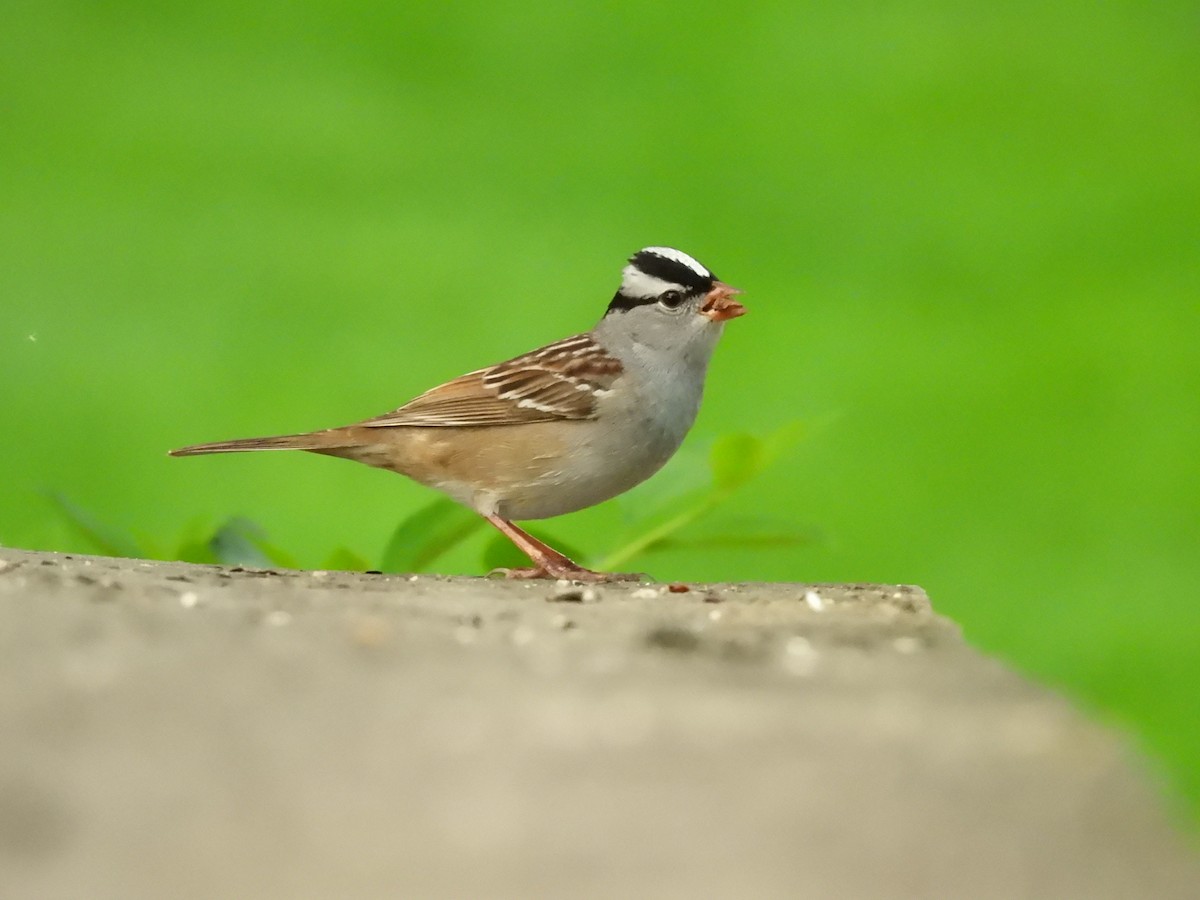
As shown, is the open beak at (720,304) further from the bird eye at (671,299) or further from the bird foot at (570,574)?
the bird foot at (570,574)

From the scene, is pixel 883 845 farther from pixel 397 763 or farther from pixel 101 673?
pixel 101 673

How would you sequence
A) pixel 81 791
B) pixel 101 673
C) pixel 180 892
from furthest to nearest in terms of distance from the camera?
pixel 101 673
pixel 81 791
pixel 180 892

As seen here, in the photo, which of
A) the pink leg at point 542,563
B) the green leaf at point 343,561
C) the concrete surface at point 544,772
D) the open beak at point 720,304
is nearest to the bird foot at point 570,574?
the pink leg at point 542,563

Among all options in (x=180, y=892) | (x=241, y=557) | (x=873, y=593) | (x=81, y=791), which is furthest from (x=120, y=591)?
(x=873, y=593)

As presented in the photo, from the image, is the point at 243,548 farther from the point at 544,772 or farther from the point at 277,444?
the point at 544,772

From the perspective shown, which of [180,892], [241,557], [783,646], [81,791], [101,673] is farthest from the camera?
[241,557]

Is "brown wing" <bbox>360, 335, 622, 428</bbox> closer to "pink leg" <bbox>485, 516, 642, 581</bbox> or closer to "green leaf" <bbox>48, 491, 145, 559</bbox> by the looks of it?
"pink leg" <bbox>485, 516, 642, 581</bbox>

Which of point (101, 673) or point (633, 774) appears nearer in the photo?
point (633, 774)
